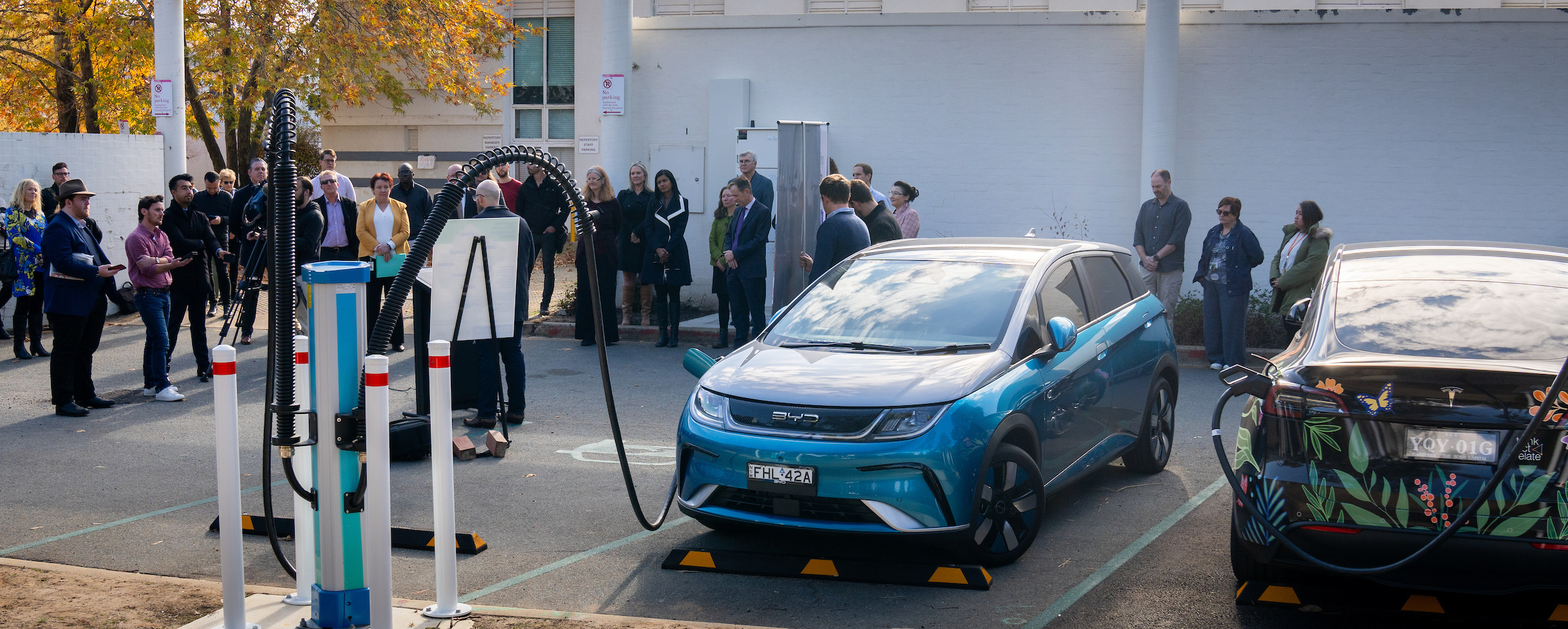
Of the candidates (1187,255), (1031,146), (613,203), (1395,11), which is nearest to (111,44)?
(613,203)

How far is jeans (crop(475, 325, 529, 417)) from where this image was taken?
28.9ft

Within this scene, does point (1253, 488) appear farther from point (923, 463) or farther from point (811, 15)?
point (811, 15)

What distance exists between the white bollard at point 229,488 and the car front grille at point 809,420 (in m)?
2.16

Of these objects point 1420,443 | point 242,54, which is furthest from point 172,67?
point 1420,443

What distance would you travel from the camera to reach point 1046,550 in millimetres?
6016

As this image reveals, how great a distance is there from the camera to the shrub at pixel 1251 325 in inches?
516

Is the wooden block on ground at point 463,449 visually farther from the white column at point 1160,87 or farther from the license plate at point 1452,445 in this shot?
the white column at point 1160,87

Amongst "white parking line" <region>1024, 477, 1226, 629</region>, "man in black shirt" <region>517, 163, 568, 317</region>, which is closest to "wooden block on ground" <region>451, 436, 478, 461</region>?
"white parking line" <region>1024, 477, 1226, 629</region>

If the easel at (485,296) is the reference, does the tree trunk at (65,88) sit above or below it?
above

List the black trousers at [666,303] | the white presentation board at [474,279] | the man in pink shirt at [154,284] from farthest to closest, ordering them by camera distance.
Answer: the black trousers at [666,303]
the man in pink shirt at [154,284]
the white presentation board at [474,279]

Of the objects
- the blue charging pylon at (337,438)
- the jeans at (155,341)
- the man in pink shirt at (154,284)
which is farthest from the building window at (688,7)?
the blue charging pylon at (337,438)

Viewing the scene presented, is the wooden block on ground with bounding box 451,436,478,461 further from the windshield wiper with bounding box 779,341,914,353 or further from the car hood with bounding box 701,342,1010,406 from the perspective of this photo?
the windshield wiper with bounding box 779,341,914,353

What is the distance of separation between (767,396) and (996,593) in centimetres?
134

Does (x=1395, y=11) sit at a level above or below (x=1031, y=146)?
above
